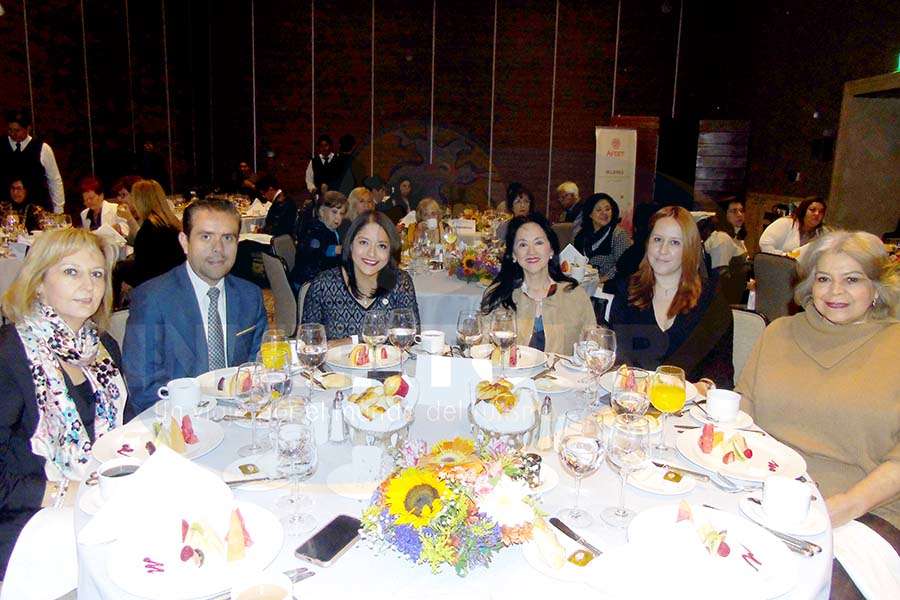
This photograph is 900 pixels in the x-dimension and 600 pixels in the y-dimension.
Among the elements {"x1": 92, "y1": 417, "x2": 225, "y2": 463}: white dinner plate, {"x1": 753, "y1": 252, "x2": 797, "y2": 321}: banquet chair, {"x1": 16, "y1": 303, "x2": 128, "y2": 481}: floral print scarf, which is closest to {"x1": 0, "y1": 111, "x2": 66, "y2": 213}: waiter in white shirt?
{"x1": 16, "y1": 303, "x2": 128, "y2": 481}: floral print scarf

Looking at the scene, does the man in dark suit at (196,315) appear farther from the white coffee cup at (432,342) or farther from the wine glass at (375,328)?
the white coffee cup at (432,342)

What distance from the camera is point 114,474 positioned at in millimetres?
1453

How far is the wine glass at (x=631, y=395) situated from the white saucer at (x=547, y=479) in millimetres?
283

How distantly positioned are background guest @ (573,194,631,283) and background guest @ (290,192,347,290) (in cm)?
196

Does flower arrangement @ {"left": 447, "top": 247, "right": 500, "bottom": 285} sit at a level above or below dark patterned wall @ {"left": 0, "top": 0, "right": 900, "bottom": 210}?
below

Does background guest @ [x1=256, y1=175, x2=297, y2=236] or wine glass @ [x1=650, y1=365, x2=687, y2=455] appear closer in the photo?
wine glass @ [x1=650, y1=365, x2=687, y2=455]

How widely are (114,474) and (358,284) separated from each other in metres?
1.80

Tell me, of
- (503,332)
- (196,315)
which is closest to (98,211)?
(196,315)

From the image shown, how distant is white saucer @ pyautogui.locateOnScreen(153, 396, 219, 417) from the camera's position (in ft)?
5.98

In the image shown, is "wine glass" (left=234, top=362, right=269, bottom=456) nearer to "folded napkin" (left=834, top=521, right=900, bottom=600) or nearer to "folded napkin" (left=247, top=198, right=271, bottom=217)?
"folded napkin" (left=834, top=521, right=900, bottom=600)

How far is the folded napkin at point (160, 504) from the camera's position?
1.24 metres

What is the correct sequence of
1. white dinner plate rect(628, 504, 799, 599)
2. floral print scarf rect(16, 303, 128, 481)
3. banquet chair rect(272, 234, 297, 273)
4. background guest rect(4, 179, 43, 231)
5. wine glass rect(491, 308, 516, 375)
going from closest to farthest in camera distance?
white dinner plate rect(628, 504, 799, 599) < floral print scarf rect(16, 303, 128, 481) < wine glass rect(491, 308, 516, 375) < banquet chair rect(272, 234, 297, 273) < background guest rect(4, 179, 43, 231)

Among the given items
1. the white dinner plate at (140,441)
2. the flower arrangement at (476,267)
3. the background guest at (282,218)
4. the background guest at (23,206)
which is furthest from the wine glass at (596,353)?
the background guest at (23,206)

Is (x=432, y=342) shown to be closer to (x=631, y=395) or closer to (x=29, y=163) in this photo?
(x=631, y=395)
